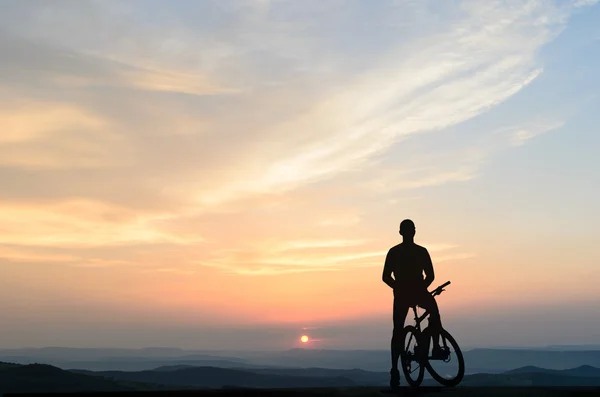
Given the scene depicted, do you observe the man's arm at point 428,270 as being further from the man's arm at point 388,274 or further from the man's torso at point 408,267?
the man's arm at point 388,274

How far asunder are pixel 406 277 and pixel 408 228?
1.04 meters

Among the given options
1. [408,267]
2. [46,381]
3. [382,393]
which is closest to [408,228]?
[408,267]

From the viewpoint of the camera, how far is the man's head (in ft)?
45.9

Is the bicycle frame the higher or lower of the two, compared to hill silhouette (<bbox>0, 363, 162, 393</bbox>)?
higher

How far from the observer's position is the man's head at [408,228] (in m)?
14.0

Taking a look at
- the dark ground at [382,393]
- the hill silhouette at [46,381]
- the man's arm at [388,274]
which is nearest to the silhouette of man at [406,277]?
the man's arm at [388,274]

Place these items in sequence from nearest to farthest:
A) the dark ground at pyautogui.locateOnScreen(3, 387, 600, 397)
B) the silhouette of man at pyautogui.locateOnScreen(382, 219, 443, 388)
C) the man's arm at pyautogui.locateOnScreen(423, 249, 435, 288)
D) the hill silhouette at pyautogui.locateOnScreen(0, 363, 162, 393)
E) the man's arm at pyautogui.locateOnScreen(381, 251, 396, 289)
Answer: the dark ground at pyautogui.locateOnScreen(3, 387, 600, 397), the silhouette of man at pyautogui.locateOnScreen(382, 219, 443, 388), the man's arm at pyautogui.locateOnScreen(423, 249, 435, 288), the man's arm at pyautogui.locateOnScreen(381, 251, 396, 289), the hill silhouette at pyautogui.locateOnScreen(0, 363, 162, 393)

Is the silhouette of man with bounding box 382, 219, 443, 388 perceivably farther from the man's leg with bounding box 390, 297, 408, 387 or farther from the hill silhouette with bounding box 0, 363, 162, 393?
the hill silhouette with bounding box 0, 363, 162, 393

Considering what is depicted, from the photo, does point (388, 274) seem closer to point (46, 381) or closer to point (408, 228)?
point (408, 228)

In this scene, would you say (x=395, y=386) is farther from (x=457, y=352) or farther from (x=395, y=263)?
(x=395, y=263)

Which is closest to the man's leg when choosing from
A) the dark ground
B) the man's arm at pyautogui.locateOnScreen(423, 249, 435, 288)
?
the man's arm at pyautogui.locateOnScreen(423, 249, 435, 288)

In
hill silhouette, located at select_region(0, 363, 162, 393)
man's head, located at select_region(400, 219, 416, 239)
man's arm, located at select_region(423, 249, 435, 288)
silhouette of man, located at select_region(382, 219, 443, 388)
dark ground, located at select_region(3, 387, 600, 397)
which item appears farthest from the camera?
hill silhouette, located at select_region(0, 363, 162, 393)

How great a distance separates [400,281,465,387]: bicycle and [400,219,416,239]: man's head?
130 centimetres

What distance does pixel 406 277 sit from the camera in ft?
45.4
